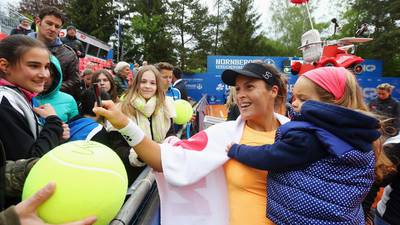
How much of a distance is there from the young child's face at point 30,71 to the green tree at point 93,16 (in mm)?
31121

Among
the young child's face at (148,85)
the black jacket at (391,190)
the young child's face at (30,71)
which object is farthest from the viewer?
the young child's face at (148,85)

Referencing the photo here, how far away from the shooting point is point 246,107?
208 centimetres

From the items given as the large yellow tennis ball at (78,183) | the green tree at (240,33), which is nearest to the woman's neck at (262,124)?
the large yellow tennis ball at (78,183)

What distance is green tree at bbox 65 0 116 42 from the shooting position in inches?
1214

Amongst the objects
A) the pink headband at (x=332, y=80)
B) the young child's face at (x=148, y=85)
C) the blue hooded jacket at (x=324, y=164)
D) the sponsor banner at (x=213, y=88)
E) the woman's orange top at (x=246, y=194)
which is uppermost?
the pink headband at (x=332, y=80)

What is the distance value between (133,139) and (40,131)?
57 centimetres

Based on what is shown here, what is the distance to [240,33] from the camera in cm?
3825

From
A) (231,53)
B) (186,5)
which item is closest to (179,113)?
(231,53)

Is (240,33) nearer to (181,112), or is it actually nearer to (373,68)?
(373,68)

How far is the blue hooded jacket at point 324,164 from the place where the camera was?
4.83 ft

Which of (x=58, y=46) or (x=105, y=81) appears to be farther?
(x=105, y=81)

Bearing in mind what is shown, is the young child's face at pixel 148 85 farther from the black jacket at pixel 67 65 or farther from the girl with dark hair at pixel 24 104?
the girl with dark hair at pixel 24 104

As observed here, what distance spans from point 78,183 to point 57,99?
1486mm

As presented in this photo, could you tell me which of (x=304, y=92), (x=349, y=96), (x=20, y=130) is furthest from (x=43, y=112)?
(x=349, y=96)
